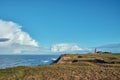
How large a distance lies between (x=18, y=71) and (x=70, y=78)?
465 inches

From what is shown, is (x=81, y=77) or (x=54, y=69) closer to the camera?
(x=81, y=77)

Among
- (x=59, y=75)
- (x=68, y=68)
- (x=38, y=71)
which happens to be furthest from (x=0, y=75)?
(x=68, y=68)

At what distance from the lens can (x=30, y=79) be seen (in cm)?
4756

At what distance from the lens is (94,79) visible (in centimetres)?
4734

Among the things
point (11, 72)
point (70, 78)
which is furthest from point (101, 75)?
point (11, 72)

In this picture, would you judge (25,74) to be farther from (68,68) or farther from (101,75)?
(101,75)

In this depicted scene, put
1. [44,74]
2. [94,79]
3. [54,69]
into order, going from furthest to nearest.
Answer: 1. [54,69]
2. [44,74]
3. [94,79]

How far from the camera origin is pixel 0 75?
1960 inches

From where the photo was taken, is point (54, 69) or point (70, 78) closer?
point (70, 78)

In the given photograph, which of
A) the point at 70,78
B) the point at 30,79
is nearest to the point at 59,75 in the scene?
the point at 70,78

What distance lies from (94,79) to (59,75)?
7098mm

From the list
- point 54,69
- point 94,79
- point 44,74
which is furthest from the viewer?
point 54,69

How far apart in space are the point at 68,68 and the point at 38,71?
23.3ft

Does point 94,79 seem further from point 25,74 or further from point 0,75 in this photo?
point 0,75
